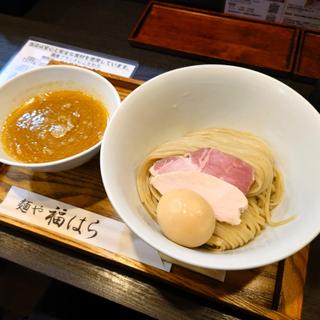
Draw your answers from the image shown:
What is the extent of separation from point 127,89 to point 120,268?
0.83 m

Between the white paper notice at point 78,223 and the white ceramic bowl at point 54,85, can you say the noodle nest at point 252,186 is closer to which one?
the white paper notice at point 78,223

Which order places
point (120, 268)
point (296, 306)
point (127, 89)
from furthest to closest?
1. point (127, 89)
2. point (120, 268)
3. point (296, 306)

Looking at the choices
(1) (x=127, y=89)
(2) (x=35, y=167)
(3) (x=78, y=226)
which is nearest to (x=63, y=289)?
(3) (x=78, y=226)

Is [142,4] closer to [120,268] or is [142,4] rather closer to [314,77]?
[314,77]

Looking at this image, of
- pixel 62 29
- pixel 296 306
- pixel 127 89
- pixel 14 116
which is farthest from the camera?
pixel 62 29

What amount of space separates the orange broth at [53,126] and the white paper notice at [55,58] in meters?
0.47

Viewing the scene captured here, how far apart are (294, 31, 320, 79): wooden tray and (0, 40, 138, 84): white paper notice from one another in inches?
34.1

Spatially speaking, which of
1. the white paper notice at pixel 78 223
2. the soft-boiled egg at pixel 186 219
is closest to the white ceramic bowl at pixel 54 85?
the white paper notice at pixel 78 223

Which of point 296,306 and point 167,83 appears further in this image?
point 167,83

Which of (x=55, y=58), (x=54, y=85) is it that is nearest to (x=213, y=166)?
(x=54, y=85)

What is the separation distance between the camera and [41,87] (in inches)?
58.7

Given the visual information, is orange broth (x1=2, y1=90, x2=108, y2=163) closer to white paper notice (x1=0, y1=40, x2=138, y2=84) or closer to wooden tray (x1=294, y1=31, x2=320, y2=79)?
white paper notice (x1=0, y1=40, x2=138, y2=84)

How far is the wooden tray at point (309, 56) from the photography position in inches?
68.8

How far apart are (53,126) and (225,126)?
68 cm
